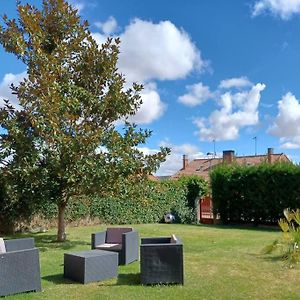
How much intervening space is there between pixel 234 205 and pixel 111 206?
662cm

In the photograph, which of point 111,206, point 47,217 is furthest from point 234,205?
point 47,217

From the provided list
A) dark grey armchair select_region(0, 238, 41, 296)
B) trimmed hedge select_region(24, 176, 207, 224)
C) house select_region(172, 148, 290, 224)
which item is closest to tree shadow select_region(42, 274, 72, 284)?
dark grey armchair select_region(0, 238, 41, 296)

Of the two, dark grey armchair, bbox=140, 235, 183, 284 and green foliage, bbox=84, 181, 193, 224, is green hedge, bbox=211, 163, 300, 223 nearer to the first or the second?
green foliage, bbox=84, 181, 193, 224

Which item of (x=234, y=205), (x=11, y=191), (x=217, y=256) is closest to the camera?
(x=217, y=256)

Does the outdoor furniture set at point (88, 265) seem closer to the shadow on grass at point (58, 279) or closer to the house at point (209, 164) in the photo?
the shadow on grass at point (58, 279)

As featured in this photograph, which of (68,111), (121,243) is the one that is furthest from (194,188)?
(121,243)

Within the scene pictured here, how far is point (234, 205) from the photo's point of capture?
21.7 meters

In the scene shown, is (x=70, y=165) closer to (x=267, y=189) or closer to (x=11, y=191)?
(x=11, y=191)

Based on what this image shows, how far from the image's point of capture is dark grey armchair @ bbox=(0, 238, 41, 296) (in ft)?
20.8

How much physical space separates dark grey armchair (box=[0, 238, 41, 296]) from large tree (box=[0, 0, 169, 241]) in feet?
16.8

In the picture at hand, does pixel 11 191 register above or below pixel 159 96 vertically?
below

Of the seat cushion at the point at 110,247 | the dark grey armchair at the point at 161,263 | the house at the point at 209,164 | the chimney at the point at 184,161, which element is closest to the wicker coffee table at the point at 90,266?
the dark grey armchair at the point at 161,263

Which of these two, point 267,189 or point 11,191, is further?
point 267,189

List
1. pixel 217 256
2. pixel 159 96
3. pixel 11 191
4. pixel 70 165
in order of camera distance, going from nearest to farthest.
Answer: pixel 217 256 < pixel 70 165 < pixel 11 191 < pixel 159 96
